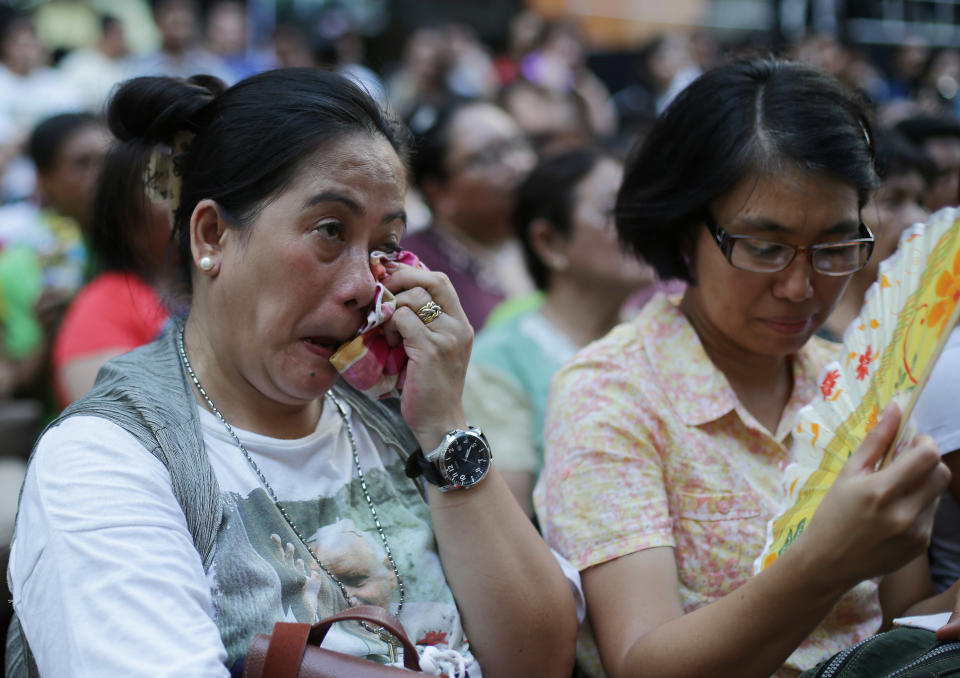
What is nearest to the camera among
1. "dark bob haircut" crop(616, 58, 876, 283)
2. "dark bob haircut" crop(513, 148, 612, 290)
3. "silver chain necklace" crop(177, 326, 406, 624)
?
"silver chain necklace" crop(177, 326, 406, 624)

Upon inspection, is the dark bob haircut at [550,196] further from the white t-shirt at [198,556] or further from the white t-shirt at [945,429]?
the white t-shirt at [198,556]

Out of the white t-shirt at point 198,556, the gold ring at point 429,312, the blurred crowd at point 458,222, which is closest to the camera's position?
the white t-shirt at point 198,556

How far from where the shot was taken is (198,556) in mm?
1586

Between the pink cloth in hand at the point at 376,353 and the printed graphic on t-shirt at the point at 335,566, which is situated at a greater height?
the pink cloth in hand at the point at 376,353

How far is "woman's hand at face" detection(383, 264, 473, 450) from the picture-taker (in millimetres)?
1857

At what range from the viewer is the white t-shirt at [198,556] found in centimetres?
143

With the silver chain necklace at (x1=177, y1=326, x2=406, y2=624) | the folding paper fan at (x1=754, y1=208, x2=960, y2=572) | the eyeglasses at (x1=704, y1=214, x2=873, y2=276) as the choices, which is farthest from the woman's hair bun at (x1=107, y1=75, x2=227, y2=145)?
the folding paper fan at (x1=754, y1=208, x2=960, y2=572)

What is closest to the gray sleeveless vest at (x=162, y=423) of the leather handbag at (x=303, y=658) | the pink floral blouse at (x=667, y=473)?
the leather handbag at (x=303, y=658)

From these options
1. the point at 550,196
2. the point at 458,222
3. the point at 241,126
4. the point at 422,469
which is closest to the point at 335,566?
the point at 422,469

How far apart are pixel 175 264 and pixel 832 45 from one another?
954 cm

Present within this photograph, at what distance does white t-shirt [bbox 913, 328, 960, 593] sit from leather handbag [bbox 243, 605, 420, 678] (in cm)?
122

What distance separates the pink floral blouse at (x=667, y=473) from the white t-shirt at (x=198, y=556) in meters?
0.33

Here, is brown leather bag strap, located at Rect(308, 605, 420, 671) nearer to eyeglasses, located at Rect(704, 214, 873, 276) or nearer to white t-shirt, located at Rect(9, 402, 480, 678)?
white t-shirt, located at Rect(9, 402, 480, 678)

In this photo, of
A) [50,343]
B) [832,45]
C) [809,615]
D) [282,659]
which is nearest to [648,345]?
[809,615]
